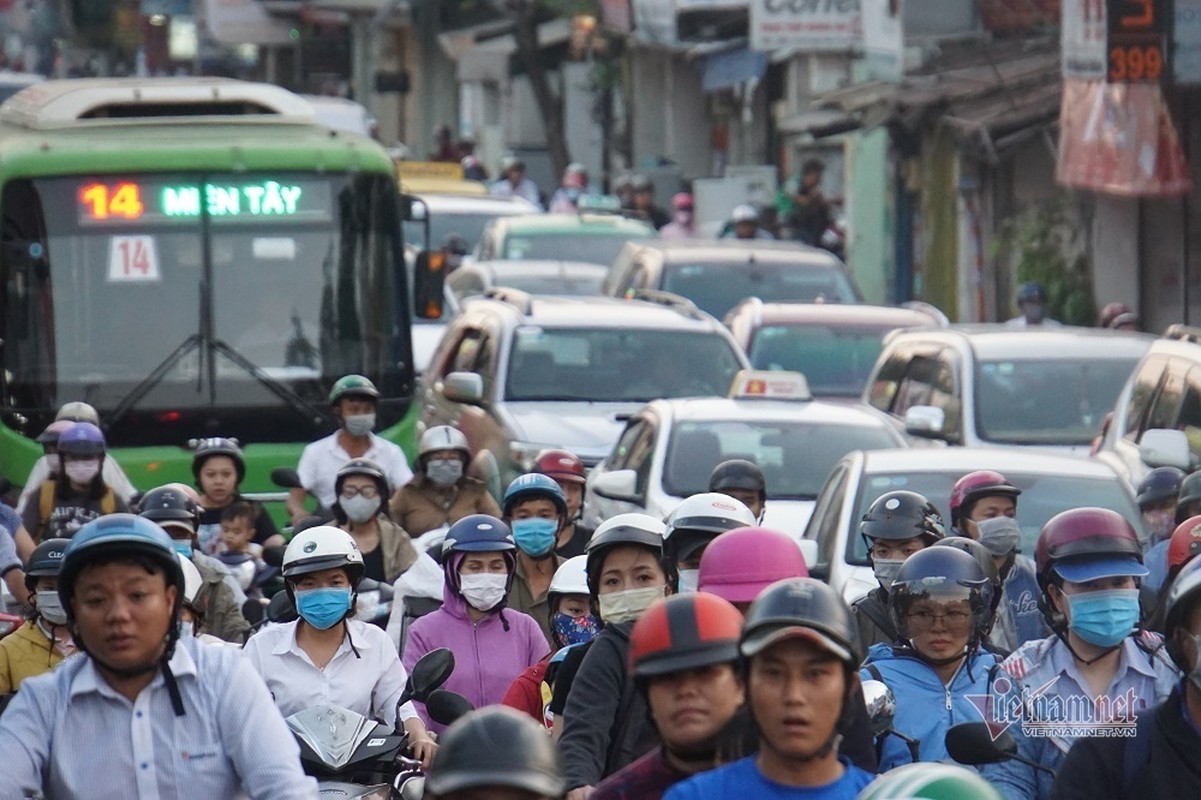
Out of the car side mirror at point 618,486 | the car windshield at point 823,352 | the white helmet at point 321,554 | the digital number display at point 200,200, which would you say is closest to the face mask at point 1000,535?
the white helmet at point 321,554

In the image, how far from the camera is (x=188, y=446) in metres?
14.9

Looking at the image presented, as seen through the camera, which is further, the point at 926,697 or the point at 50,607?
the point at 50,607

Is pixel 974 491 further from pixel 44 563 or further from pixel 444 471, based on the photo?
pixel 444 471

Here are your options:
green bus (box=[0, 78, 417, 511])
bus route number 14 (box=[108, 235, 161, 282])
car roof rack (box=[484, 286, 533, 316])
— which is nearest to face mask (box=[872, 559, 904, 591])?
green bus (box=[0, 78, 417, 511])

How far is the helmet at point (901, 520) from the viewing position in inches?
331

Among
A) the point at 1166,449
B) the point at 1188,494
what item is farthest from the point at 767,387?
the point at 1188,494

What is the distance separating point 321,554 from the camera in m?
7.92

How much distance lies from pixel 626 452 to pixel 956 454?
3.40m

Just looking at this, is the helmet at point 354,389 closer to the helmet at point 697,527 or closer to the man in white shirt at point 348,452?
the man in white shirt at point 348,452

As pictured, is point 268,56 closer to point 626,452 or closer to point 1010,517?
point 626,452

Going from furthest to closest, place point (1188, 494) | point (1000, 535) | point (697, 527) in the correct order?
1. point (1188, 494)
2. point (1000, 535)
3. point (697, 527)

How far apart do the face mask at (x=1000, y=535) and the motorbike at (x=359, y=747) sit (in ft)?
7.61

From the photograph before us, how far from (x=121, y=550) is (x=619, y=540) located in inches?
81.2

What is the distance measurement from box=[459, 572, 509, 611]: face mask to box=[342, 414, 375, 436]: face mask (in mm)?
4954
